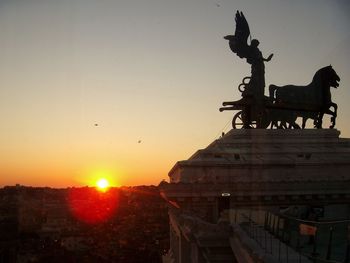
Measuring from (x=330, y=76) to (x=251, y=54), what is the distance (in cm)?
357

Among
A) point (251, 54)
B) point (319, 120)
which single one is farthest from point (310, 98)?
point (251, 54)

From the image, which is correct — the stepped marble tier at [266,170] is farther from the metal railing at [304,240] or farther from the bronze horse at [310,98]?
the metal railing at [304,240]

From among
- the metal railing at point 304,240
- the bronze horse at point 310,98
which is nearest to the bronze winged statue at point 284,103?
the bronze horse at point 310,98

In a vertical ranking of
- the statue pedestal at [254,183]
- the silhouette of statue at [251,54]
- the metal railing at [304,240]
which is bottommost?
the metal railing at [304,240]

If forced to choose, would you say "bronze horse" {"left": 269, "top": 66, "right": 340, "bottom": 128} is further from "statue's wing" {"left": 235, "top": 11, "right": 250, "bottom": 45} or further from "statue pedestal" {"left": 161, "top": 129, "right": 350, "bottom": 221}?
"statue's wing" {"left": 235, "top": 11, "right": 250, "bottom": 45}

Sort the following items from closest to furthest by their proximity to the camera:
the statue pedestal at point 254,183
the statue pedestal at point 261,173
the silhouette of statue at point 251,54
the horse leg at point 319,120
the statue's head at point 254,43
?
the statue pedestal at point 254,183
the statue pedestal at point 261,173
the horse leg at point 319,120
the silhouette of statue at point 251,54
the statue's head at point 254,43

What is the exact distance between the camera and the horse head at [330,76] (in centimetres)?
2164

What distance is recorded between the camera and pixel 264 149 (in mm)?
18344

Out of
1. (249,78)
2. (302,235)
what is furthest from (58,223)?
(302,235)

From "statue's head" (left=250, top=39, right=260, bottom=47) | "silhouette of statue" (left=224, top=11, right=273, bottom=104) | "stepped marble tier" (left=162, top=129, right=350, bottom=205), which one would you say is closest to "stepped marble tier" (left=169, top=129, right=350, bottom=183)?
"stepped marble tier" (left=162, top=129, right=350, bottom=205)

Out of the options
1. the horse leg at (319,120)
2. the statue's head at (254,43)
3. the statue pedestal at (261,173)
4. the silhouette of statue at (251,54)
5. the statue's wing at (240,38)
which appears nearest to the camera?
the statue pedestal at (261,173)

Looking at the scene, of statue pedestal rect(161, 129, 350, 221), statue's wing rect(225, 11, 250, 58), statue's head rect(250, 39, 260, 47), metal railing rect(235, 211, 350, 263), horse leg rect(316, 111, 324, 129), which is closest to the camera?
metal railing rect(235, 211, 350, 263)

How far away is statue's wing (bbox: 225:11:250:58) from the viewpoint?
909 inches

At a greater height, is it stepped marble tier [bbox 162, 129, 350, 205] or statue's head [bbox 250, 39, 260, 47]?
statue's head [bbox 250, 39, 260, 47]
